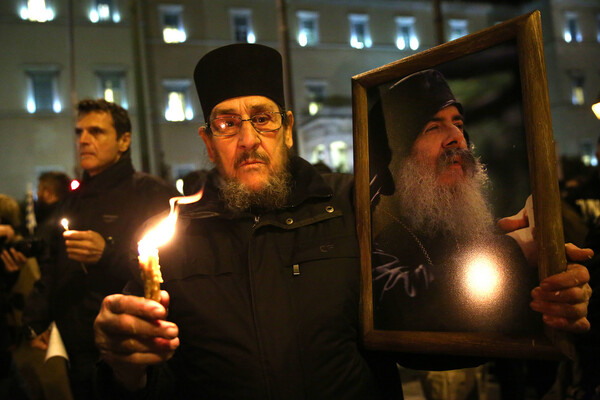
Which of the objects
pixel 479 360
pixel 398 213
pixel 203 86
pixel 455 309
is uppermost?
pixel 203 86

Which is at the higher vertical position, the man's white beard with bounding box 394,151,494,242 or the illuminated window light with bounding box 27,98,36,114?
the illuminated window light with bounding box 27,98,36,114

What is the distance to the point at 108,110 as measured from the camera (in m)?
3.59

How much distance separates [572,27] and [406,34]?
37.7 ft

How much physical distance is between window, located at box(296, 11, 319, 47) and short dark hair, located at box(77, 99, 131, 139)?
29.4 m

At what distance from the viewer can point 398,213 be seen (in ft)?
5.64

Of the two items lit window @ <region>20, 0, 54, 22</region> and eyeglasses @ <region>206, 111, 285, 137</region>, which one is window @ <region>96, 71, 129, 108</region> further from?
eyeglasses @ <region>206, 111, 285, 137</region>

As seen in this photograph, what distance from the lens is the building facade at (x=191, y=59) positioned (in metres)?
26.6

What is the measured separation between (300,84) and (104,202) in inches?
1118

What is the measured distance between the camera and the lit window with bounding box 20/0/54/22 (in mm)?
27156

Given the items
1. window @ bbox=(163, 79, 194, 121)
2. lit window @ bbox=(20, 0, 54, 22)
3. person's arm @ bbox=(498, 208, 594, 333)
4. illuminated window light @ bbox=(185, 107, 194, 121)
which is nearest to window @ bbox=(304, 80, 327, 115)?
illuminated window light @ bbox=(185, 107, 194, 121)

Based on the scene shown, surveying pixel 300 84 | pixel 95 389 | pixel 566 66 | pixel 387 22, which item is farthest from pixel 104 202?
pixel 566 66

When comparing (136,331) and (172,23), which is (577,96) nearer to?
(172,23)

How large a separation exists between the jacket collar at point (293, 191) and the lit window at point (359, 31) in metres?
32.0

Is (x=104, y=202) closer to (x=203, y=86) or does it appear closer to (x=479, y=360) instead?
(x=203, y=86)
